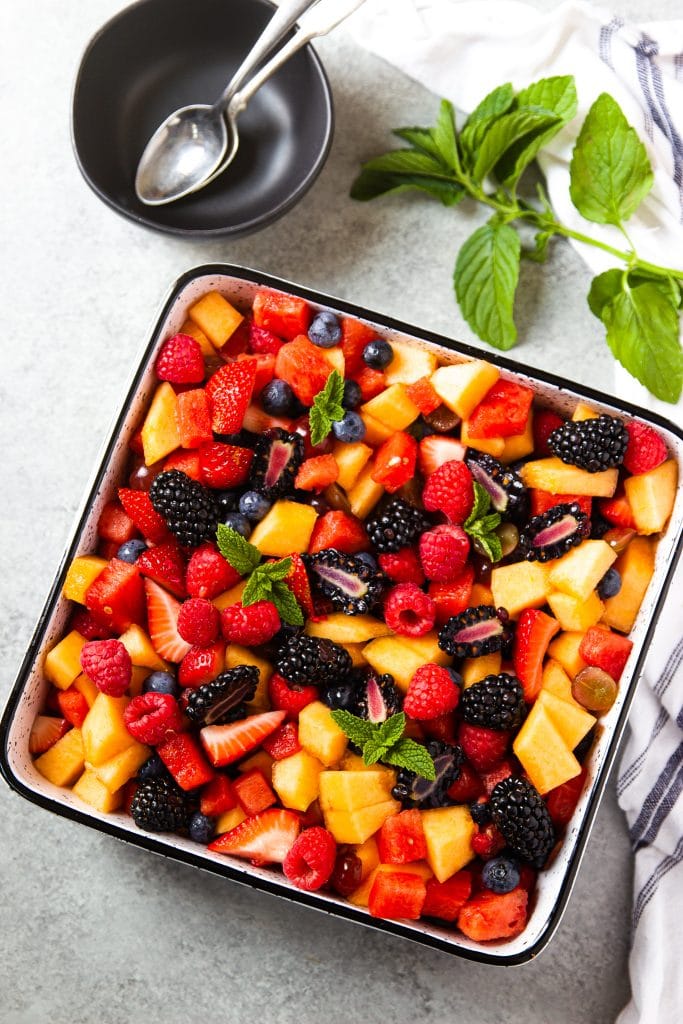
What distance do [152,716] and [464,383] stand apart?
86 centimetres

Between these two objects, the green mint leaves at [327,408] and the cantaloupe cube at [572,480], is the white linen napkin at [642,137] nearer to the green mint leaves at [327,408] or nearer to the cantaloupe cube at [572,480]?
→ the cantaloupe cube at [572,480]

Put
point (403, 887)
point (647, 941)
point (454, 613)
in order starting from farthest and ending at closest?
point (647, 941) → point (454, 613) → point (403, 887)

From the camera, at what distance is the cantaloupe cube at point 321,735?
182 centimetres

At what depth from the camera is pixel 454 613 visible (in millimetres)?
1896

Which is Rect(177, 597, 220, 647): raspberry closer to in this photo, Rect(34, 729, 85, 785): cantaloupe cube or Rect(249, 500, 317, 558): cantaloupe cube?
Rect(249, 500, 317, 558): cantaloupe cube

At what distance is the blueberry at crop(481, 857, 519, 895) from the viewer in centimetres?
180

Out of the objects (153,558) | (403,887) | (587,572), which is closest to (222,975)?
(403,887)

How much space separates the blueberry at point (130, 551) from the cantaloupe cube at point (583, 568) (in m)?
0.80

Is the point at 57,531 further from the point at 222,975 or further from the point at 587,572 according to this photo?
the point at 587,572

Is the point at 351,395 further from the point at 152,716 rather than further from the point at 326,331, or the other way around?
the point at 152,716

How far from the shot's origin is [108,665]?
1777 millimetres

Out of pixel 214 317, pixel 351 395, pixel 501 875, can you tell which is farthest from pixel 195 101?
pixel 501 875

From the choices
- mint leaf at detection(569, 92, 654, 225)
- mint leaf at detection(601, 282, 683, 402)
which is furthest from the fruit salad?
mint leaf at detection(569, 92, 654, 225)

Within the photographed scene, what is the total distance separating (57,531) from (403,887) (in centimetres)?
110
